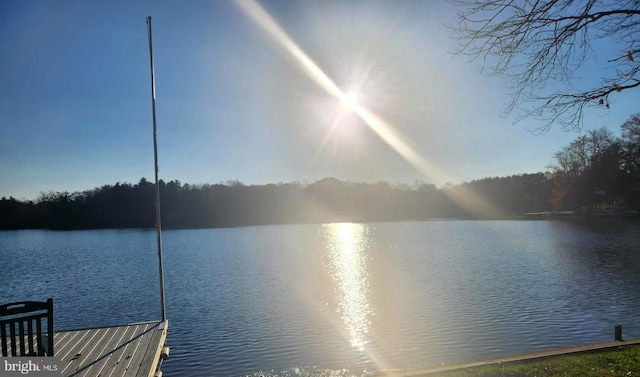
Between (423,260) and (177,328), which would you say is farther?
(423,260)

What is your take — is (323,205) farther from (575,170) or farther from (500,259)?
(500,259)

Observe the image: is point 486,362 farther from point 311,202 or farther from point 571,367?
point 311,202

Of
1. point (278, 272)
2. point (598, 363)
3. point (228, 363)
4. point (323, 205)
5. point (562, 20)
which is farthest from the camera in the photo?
point (323, 205)

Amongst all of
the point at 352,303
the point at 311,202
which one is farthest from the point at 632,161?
the point at 311,202

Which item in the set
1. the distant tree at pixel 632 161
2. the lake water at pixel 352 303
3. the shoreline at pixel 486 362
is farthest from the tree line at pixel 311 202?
the shoreline at pixel 486 362

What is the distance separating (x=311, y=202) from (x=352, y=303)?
10437 cm

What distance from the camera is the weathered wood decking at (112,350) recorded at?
21.3 ft

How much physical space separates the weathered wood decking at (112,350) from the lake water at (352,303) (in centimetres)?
183

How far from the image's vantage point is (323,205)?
12375cm

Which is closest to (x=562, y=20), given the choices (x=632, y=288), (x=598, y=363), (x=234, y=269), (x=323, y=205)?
(x=598, y=363)

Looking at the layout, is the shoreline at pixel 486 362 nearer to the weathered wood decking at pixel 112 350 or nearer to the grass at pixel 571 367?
the grass at pixel 571 367

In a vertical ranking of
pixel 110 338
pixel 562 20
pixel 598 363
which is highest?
pixel 562 20

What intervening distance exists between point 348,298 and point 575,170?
256 feet

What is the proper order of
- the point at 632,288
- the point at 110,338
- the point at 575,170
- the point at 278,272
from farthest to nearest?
1. the point at 575,170
2. the point at 278,272
3. the point at 632,288
4. the point at 110,338
